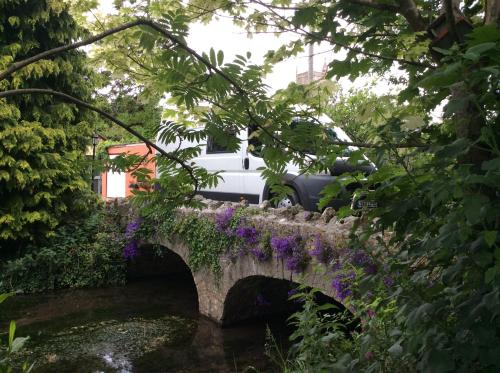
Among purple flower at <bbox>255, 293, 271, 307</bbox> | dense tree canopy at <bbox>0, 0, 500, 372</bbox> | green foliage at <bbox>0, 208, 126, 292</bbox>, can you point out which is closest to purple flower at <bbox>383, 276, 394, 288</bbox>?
dense tree canopy at <bbox>0, 0, 500, 372</bbox>

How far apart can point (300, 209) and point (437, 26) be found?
14.0 feet

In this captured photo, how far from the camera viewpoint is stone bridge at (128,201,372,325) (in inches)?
205

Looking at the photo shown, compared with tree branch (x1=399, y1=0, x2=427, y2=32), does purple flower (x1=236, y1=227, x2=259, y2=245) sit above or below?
below

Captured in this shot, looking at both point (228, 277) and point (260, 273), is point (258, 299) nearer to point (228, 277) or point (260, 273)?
point (228, 277)

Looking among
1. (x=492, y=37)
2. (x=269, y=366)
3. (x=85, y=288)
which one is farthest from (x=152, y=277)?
(x=492, y=37)

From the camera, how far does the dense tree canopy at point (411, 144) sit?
119cm

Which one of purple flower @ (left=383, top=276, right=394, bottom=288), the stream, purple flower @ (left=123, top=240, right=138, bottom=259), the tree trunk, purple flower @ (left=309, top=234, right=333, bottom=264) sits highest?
the tree trunk

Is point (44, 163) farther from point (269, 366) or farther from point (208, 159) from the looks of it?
point (269, 366)

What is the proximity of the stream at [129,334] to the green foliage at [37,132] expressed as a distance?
1609mm

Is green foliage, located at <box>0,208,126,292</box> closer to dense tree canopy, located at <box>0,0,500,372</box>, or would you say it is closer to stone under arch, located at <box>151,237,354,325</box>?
stone under arch, located at <box>151,237,354,325</box>

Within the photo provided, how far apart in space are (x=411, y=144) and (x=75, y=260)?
9.40 meters

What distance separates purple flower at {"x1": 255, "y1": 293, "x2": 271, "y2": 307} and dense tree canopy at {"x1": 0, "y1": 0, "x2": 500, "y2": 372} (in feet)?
18.2

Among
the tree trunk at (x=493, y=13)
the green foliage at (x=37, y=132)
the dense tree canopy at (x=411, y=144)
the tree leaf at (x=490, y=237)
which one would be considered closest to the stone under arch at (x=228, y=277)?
the green foliage at (x=37, y=132)

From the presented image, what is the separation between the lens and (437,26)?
1744 mm
